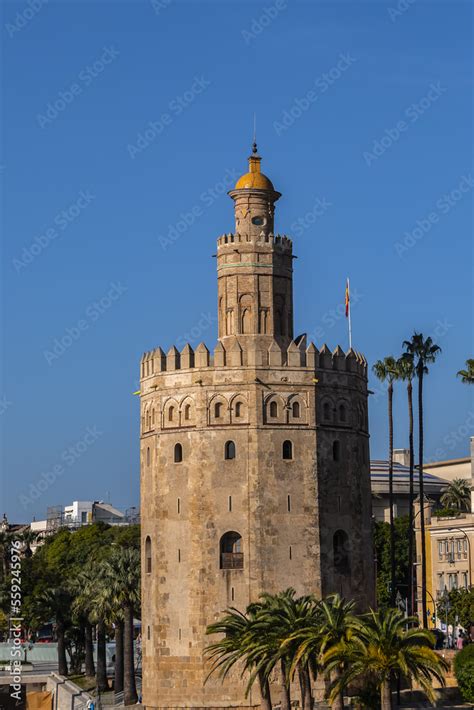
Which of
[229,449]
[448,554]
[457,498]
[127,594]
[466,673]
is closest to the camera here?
[466,673]

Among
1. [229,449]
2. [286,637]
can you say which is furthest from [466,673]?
[229,449]

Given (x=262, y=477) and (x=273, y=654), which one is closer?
(x=273, y=654)

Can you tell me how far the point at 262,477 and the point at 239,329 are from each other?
23.1 feet

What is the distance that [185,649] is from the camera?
58688mm

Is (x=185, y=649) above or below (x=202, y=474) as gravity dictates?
below

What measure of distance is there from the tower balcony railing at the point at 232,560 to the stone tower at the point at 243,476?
0.05m

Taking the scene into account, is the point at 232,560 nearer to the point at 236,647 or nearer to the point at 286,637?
the point at 236,647

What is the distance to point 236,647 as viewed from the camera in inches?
2057

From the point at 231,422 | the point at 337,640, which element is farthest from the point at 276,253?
the point at 337,640

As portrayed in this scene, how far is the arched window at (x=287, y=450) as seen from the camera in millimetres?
59719

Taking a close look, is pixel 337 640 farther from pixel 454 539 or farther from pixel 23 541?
pixel 23 541

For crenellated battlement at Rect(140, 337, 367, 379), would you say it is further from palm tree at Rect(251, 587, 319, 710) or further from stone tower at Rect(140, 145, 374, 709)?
palm tree at Rect(251, 587, 319, 710)

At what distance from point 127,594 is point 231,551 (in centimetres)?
1316

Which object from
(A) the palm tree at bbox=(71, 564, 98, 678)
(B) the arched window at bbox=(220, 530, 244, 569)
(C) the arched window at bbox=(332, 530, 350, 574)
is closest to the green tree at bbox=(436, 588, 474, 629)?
(C) the arched window at bbox=(332, 530, 350, 574)
